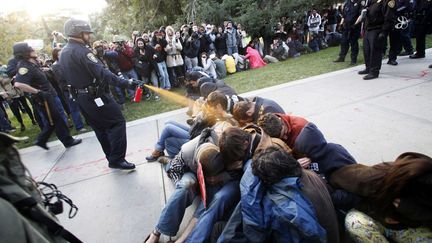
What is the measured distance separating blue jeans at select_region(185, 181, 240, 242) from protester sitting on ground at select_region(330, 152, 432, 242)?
2.55 ft

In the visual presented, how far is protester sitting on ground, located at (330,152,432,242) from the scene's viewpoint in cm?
147

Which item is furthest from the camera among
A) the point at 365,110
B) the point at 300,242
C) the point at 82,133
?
the point at 82,133

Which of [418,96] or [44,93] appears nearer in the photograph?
[418,96]

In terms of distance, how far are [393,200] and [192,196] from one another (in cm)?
143

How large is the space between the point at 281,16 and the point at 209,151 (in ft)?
35.0

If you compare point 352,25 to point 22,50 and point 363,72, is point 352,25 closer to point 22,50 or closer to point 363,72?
point 363,72

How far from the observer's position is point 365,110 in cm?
392

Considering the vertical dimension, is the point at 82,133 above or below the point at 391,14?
below

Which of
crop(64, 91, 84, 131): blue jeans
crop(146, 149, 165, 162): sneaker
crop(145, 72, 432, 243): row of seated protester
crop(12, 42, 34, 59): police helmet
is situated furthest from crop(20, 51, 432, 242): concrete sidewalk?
crop(12, 42, 34, 59): police helmet

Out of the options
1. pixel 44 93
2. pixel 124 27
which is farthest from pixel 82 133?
pixel 124 27

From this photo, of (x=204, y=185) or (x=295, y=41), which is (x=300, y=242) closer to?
(x=204, y=185)

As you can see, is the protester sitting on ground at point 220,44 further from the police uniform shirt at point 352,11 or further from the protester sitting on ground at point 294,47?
the police uniform shirt at point 352,11

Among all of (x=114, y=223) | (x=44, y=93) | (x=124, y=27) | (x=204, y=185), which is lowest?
(x=114, y=223)

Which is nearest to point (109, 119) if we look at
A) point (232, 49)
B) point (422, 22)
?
point (422, 22)
